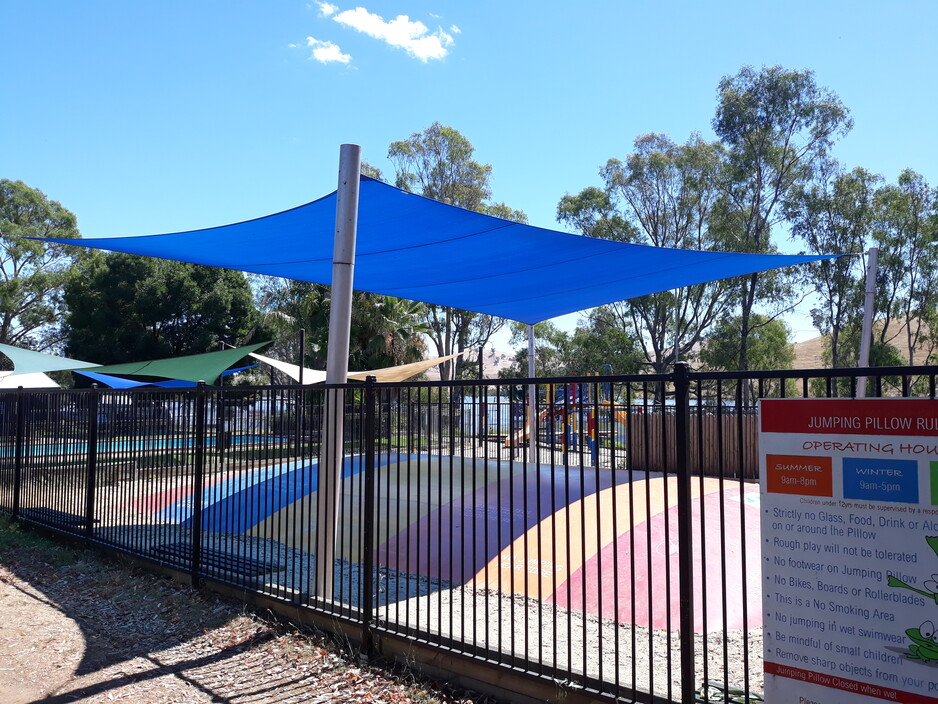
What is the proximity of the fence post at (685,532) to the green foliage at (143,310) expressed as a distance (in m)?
32.4

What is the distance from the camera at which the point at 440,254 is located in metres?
7.45

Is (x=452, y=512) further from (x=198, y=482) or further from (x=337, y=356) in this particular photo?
(x=198, y=482)

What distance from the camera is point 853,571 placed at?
2.71 metres

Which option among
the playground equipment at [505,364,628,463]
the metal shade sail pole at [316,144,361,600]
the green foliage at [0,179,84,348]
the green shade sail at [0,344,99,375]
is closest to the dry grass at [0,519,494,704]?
the metal shade sail pole at [316,144,361,600]

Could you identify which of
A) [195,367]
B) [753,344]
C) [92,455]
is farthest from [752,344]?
[92,455]

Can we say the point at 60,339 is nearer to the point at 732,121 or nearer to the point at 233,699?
the point at 732,121

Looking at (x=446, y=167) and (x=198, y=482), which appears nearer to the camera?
(x=198, y=482)

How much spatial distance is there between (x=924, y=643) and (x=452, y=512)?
2.59 m

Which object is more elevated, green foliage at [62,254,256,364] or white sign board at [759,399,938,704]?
green foliage at [62,254,256,364]

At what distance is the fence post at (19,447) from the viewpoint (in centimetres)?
900

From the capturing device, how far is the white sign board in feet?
8.41

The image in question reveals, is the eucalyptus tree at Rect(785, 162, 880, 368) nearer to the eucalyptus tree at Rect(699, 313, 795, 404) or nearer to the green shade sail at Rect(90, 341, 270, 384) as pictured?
the eucalyptus tree at Rect(699, 313, 795, 404)

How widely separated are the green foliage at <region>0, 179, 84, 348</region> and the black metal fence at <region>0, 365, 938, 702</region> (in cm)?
3661

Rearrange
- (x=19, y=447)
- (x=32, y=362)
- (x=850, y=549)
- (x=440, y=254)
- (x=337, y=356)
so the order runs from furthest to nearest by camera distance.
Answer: (x=32, y=362) < (x=19, y=447) < (x=440, y=254) < (x=337, y=356) < (x=850, y=549)
